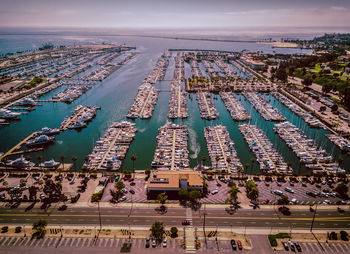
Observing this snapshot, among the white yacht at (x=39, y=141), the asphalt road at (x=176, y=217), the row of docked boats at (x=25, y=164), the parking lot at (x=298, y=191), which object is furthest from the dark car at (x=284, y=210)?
the white yacht at (x=39, y=141)

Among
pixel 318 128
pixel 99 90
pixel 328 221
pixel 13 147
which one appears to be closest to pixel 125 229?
pixel 328 221

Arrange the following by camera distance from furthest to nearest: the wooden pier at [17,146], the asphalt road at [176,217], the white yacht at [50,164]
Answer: the wooden pier at [17,146], the white yacht at [50,164], the asphalt road at [176,217]

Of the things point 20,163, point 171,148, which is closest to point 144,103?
point 171,148

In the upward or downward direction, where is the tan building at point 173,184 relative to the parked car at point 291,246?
upward

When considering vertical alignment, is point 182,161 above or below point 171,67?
below

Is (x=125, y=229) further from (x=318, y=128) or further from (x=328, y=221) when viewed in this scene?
(x=318, y=128)

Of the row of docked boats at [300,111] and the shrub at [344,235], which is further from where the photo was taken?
the row of docked boats at [300,111]

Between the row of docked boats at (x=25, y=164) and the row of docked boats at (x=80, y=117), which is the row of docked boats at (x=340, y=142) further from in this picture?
the row of docked boats at (x=80, y=117)
